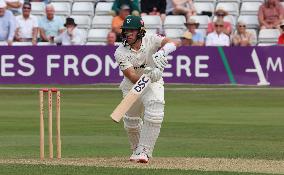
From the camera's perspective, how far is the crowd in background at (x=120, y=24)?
2411cm

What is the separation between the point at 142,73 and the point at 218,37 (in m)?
12.9

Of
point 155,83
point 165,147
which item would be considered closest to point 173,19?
point 165,147

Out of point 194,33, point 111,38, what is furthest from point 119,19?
point 194,33

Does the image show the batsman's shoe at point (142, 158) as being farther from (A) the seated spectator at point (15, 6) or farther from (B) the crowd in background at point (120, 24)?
(A) the seated spectator at point (15, 6)

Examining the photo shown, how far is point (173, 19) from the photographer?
25.6m

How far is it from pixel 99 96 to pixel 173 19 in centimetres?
420

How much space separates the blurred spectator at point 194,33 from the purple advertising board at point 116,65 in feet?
2.01

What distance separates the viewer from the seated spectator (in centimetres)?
2586

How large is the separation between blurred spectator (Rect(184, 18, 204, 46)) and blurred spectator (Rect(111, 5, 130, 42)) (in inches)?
55.3

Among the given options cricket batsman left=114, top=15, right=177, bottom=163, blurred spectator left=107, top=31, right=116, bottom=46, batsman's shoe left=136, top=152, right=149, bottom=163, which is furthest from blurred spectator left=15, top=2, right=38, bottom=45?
batsman's shoe left=136, top=152, right=149, bottom=163

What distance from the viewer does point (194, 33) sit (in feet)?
80.6

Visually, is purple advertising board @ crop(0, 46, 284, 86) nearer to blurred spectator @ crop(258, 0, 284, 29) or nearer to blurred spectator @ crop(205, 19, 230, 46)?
blurred spectator @ crop(205, 19, 230, 46)

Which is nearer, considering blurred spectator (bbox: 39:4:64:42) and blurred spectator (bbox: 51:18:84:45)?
blurred spectator (bbox: 51:18:84:45)

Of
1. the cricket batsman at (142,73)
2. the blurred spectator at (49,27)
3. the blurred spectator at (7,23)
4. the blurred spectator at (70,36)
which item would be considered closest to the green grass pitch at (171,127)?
the cricket batsman at (142,73)
